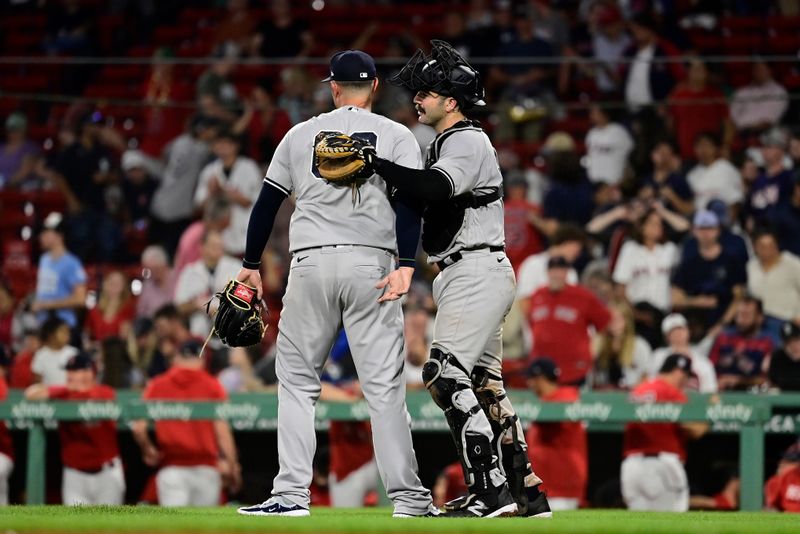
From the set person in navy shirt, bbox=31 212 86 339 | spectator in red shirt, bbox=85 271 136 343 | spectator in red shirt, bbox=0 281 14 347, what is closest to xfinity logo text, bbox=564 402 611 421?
spectator in red shirt, bbox=85 271 136 343

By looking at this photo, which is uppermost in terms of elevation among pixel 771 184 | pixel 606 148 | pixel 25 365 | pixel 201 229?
pixel 606 148

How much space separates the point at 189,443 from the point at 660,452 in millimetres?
3490

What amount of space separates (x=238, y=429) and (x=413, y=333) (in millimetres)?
1581

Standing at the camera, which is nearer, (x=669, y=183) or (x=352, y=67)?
(x=352, y=67)

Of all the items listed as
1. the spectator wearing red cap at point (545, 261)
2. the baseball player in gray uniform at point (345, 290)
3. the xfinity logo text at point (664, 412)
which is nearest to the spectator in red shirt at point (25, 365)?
the spectator wearing red cap at point (545, 261)

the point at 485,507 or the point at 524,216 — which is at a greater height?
the point at 524,216

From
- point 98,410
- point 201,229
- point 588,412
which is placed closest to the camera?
point 588,412

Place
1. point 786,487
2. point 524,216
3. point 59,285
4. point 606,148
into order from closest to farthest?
point 786,487
point 524,216
point 59,285
point 606,148

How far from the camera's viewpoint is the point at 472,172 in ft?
21.4

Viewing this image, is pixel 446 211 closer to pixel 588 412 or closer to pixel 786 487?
pixel 588 412

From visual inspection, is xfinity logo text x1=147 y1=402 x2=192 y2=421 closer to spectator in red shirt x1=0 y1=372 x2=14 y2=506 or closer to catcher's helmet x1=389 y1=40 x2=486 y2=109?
spectator in red shirt x1=0 y1=372 x2=14 y2=506

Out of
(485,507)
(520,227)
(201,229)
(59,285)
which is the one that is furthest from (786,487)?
(59,285)

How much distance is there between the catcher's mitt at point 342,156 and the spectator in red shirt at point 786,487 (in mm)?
4414

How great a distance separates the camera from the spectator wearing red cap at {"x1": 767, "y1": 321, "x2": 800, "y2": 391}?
10820mm
